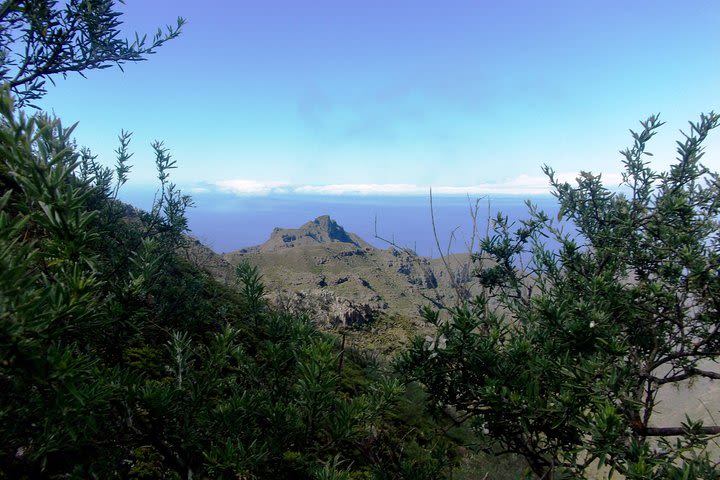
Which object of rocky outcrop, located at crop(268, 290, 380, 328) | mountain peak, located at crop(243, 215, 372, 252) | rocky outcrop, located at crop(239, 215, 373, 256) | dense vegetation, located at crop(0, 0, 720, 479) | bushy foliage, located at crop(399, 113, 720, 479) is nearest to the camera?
dense vegetation, located at crop(0, 0, 720, 479)

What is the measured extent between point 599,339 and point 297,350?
222cm

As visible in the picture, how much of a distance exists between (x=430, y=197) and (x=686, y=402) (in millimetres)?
11083

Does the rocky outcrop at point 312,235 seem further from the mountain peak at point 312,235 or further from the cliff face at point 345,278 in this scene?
the cliff face at point 345,278

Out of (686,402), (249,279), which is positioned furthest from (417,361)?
(686,402)

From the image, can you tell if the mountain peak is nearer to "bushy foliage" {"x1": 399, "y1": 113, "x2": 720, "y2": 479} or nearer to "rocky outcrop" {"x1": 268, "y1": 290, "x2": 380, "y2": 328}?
"rocky outcrop" {"x1": 268, "y1": 290, "x2": 380, "y2": 328}

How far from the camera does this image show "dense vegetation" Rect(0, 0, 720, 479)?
5.04 feet

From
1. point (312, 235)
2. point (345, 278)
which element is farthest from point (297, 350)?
point (312, 235)

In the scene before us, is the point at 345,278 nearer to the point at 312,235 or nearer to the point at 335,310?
the point at 335,310

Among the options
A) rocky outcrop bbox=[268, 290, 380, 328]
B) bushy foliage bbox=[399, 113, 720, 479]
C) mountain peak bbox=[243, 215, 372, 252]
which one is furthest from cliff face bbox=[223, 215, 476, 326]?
bushy foliage bbox=[399, 113, 720, 479]

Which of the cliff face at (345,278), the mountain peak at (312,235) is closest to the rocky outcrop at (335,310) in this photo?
the cliff face at (345,278)

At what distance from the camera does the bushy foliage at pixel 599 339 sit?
8.05 ft

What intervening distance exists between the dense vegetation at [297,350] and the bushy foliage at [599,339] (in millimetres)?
20

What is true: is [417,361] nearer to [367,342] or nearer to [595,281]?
[595,281]

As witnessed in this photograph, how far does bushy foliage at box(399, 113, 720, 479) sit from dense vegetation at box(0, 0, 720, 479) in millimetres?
20
